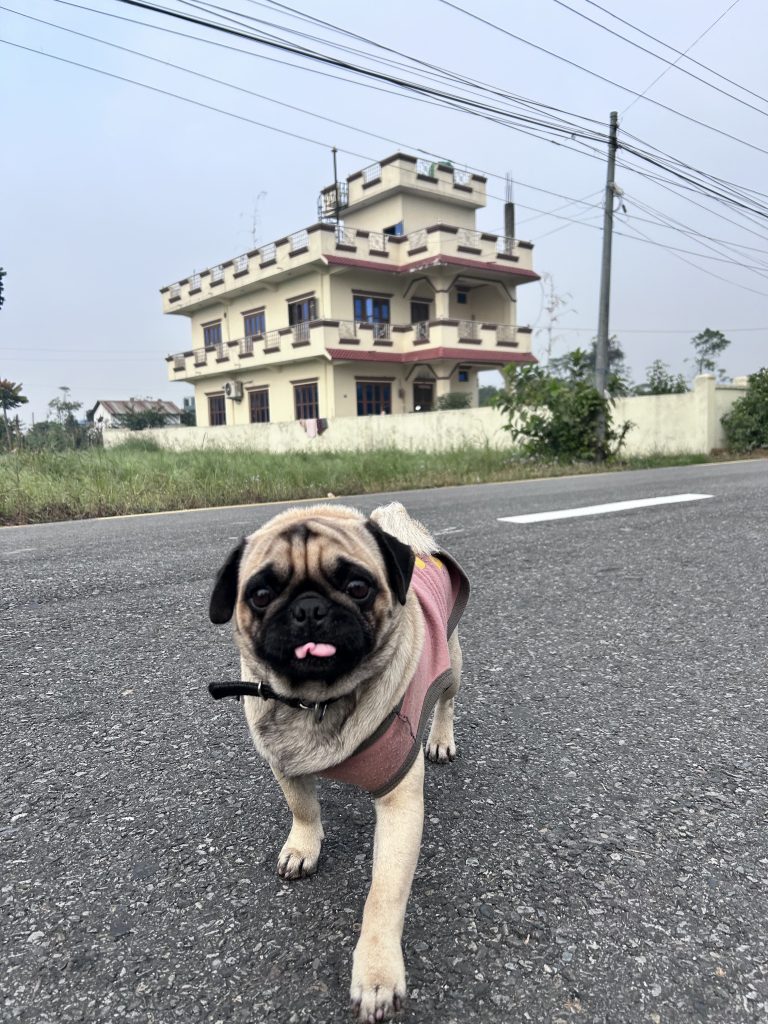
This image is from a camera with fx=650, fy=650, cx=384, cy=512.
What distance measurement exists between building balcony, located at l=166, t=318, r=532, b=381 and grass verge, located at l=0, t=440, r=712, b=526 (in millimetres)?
13731

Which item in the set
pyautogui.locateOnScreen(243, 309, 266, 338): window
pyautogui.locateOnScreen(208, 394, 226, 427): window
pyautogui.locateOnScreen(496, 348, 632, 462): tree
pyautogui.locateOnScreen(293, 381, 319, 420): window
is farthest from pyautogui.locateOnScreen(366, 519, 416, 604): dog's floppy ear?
pyautogui.locateOnScreen(208, 394, 226, 427): window

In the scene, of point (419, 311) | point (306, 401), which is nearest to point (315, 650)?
point (306, 401)

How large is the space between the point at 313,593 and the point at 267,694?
0.87 feet

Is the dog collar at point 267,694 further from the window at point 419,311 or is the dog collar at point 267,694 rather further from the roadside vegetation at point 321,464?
the window at point 419,311

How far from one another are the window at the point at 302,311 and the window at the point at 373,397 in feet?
12.7

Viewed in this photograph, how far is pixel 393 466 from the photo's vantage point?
12781 mm

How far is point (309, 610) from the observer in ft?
4.62

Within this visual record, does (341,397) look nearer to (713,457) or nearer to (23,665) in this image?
(713,457)

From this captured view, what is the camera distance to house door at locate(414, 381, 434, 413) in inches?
1217

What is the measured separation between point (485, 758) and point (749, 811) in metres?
0.76

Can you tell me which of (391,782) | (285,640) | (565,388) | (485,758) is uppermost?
(565,388)

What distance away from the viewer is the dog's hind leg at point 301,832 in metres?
1.58

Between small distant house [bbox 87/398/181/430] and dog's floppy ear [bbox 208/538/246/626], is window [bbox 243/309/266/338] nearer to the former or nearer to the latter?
small distant house [bbox 87/398/181/430]

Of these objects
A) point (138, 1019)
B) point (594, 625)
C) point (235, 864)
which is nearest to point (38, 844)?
point (235, 864)
